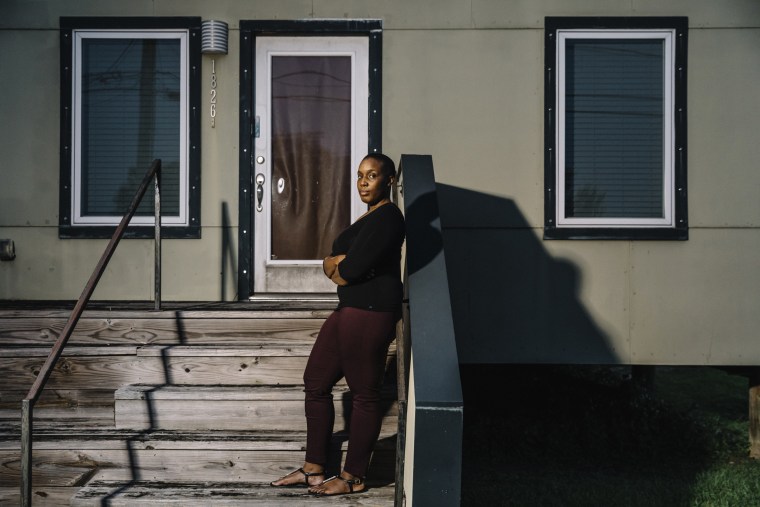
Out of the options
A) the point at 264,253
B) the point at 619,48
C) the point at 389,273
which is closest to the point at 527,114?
the point at 619,48

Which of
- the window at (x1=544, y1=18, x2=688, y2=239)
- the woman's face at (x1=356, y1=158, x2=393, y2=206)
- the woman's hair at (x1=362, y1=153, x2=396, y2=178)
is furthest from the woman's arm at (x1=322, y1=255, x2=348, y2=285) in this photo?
the window at (x1=544, y1=18, x2=688, y2=239)

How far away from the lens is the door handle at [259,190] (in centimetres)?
639

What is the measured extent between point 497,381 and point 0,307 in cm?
546

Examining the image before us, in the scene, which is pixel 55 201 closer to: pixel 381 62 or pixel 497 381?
pixel 381 62

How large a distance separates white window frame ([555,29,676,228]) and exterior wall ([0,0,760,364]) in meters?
0.14

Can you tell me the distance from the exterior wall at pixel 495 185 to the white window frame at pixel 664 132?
0.47 ft

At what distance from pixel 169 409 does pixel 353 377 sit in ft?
4.06

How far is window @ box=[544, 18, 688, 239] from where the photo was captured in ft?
20.4

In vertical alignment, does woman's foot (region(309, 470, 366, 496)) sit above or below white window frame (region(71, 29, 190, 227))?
below

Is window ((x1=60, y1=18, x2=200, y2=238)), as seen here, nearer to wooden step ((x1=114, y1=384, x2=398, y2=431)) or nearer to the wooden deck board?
wooden step ((x1=114, y1=384, x2=398, y2=431))

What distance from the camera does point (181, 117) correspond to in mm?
6352

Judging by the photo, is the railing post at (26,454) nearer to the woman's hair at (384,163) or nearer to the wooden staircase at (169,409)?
the wooden staircase at (169,409)

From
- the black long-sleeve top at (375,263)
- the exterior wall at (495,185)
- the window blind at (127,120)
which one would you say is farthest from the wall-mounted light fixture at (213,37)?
the black long-sleeve top at (375,263)

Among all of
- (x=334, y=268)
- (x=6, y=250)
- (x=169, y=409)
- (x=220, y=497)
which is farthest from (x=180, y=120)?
(x=220, y=497)
